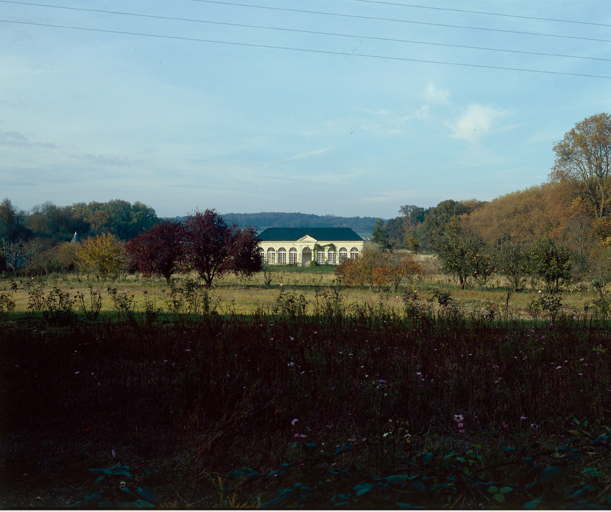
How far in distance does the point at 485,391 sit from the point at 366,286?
9.53 m

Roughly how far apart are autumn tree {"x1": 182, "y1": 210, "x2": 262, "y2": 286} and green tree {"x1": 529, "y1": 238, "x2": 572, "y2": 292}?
974 centimetres

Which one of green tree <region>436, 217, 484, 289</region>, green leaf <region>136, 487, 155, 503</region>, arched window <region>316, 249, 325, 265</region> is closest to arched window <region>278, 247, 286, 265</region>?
arched window <region>316, 249, 325, 265</region>

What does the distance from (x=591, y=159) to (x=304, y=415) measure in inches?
1021

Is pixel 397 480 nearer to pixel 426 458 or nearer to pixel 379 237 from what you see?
pixel 426 458

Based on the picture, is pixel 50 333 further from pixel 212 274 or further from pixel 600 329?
pixel 212 274

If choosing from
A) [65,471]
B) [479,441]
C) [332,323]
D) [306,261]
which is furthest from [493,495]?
[306,261]

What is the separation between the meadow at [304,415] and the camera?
2469mm

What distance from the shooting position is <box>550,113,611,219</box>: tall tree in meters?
23.2

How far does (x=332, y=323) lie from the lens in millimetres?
6465

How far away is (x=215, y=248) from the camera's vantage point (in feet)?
49.5

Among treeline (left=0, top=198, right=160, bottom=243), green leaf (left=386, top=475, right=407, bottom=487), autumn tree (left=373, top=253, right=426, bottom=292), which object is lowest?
green leaf (left=386, top=475, right=407, bottom=487)

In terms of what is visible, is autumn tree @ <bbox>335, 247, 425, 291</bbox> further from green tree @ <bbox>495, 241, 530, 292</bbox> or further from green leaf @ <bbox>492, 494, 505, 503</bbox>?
green leaf @ <bbox>492, 494, 505, 503</bbox>

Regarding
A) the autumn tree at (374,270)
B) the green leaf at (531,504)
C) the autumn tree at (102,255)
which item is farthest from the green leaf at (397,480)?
the autumn tree at (102,255)

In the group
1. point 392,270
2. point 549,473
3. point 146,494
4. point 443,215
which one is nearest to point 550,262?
point 392,270
